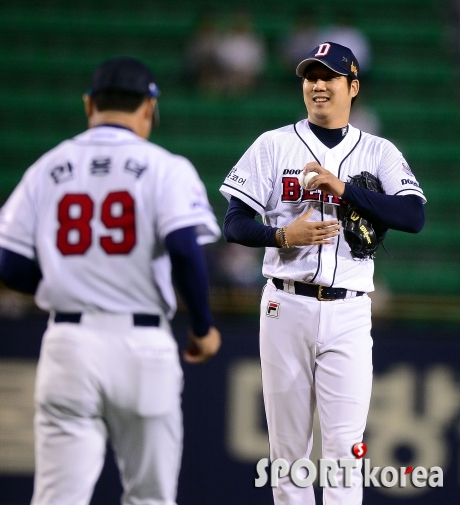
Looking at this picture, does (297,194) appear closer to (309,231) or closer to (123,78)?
(309,231)

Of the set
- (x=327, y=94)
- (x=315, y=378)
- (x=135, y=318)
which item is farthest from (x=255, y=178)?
(x=135, y=318)

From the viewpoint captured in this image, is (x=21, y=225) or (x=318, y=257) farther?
(x=318, y=257)

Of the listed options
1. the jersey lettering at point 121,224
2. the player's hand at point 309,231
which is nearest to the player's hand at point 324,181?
the player's hand at point 309,231

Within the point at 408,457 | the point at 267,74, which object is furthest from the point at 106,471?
the point at 267,74

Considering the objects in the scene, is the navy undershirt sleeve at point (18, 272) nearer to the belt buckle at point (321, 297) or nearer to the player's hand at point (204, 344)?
the player's hand at point (204, 344)

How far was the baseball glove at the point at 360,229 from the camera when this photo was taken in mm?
3414

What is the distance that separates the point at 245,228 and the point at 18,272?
35.1 inches

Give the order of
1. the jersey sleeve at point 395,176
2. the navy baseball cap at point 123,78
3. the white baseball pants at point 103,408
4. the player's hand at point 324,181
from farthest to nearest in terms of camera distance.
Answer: the jersey sleeve at point 395,176 < the player's hand at point 324,181 < the navy baseball cap at point 123,78 < the white baseball pants at point 103,408

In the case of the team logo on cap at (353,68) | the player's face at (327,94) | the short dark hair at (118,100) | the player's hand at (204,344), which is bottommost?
the player's hand at (204,344)

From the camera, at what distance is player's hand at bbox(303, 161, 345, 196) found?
3256 millimetres

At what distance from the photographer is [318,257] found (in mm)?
3432

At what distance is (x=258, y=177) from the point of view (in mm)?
3504

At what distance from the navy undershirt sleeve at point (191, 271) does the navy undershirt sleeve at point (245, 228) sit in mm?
539

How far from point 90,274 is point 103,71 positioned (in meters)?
0.66
